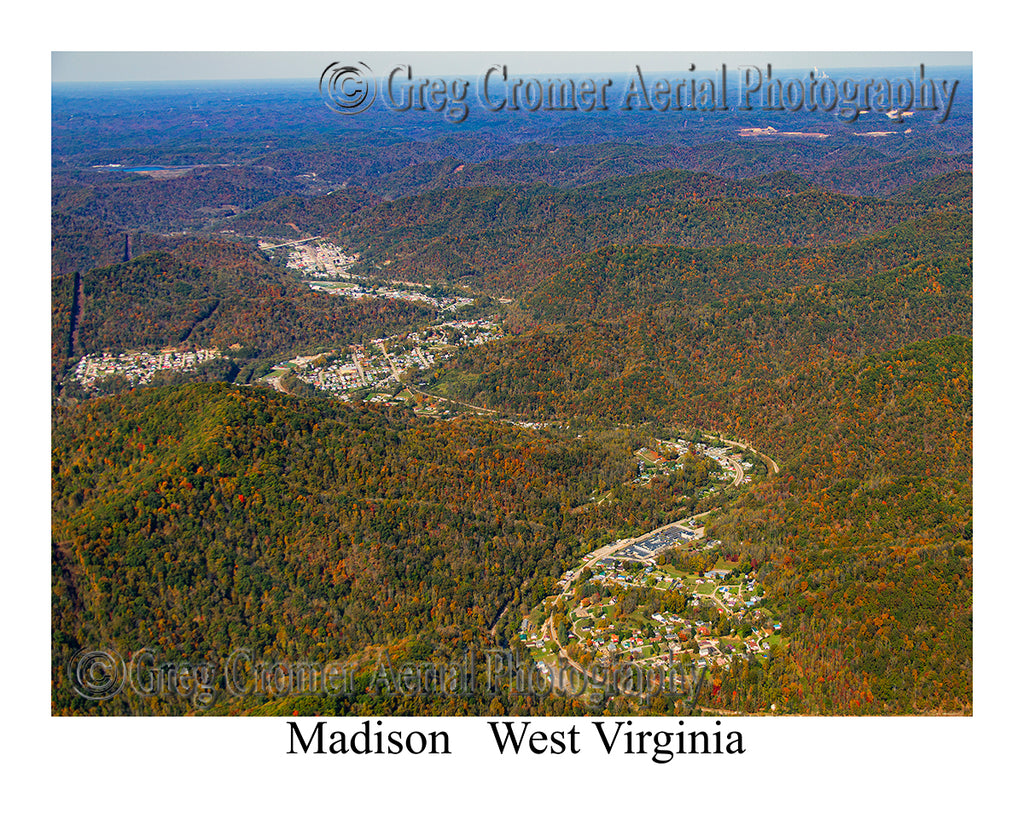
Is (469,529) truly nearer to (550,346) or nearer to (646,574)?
(646,574)

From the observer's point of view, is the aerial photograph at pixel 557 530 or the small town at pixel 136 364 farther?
the small town at pixel 136 364

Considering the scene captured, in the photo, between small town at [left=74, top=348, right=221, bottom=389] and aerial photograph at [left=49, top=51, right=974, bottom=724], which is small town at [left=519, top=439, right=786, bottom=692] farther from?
small town at [left=74, top=348, right=221, bottom=389]

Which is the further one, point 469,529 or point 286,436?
point 286,436

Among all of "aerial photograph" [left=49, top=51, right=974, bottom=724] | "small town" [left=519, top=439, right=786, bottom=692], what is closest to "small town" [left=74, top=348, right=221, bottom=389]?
"aerial photograph" [left=49, top=51, right=974, bottom=724]

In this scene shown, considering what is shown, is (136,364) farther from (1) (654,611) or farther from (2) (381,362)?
(1) (654,611)

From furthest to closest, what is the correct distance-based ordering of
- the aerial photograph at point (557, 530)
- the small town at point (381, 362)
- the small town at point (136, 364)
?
the small town at point (136, 364) < the small town at point (381, 362) < the aerial photograph at point (557, 530)

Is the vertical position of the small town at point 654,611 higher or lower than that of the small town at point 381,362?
lower

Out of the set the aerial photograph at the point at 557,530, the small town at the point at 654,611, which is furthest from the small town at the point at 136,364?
the small town at the point at 654,611

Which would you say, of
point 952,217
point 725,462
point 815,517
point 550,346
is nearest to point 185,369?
point 550,346

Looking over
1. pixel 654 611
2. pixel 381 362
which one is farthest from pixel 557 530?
pixel 381 362

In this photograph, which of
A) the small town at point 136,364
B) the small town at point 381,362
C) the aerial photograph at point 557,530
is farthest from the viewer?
the small town at point 136,364

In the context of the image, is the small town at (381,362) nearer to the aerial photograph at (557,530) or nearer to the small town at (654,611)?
the aerial photograph at (557,530)
